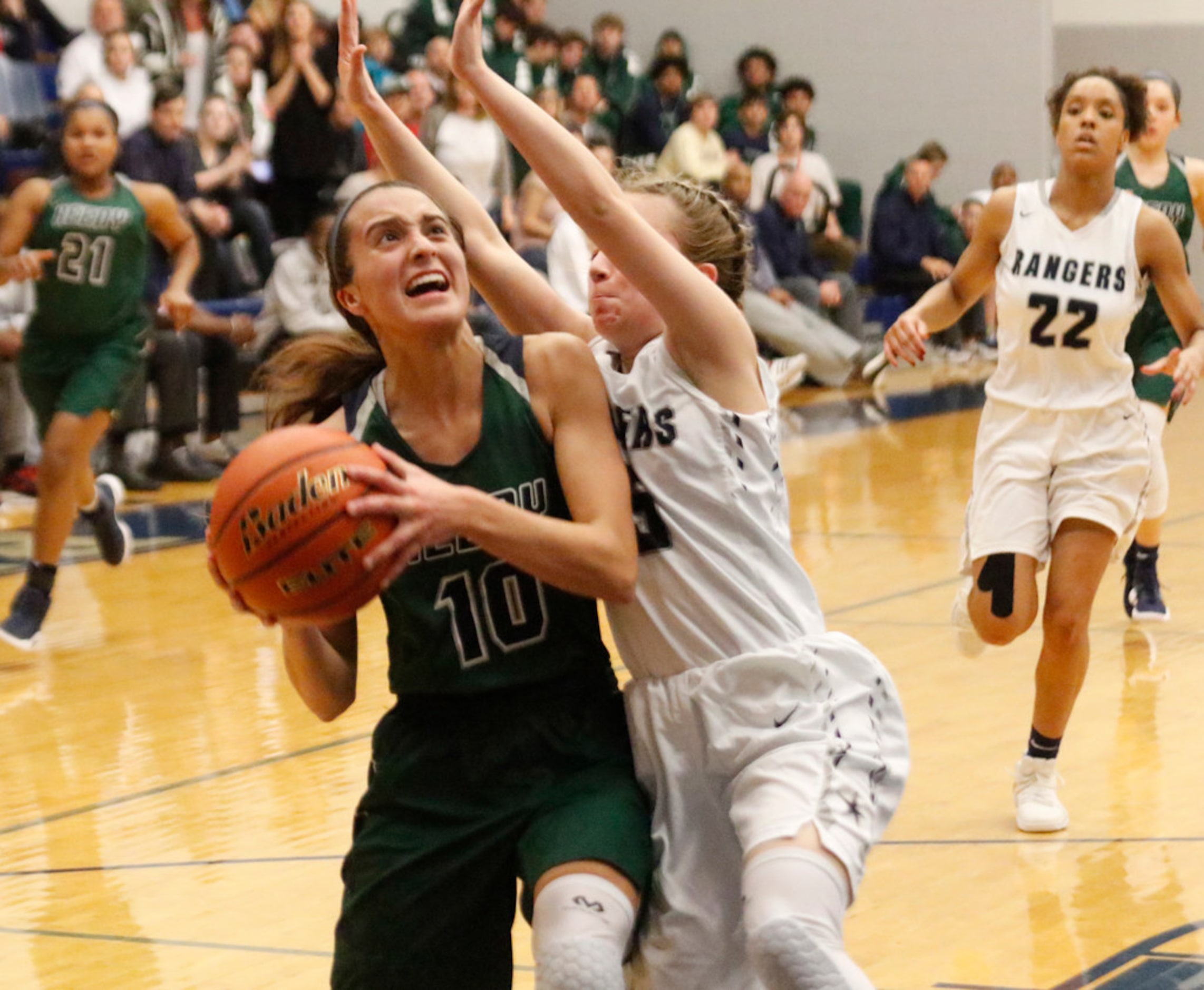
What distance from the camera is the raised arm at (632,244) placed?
2754mm

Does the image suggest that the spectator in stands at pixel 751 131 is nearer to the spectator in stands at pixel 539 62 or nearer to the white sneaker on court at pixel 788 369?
A: the spectator in stands at pixel 539 62

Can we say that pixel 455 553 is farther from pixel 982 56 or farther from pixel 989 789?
pixel 982 56

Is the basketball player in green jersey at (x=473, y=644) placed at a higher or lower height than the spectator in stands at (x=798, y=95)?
higher

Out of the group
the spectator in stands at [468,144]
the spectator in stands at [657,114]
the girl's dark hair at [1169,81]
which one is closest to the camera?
the girl's dark hair at [1169,81]

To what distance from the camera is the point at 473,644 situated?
2803 millimetres

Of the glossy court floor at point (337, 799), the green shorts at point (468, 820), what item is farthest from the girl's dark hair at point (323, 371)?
the glossy court floor at point (337, 799)

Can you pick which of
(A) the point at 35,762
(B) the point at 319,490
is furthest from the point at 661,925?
(A) the point at 35,762

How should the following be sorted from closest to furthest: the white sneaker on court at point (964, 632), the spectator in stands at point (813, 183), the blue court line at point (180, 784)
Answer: the blue court line at point (180, 784)
the white sneaker on court at point (964, 632)
the spectator in stands at point (813, 183)

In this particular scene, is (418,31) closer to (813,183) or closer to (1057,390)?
(813,183)

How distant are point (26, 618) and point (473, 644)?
4.29 meters

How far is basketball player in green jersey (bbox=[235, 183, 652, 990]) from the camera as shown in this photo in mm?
2748

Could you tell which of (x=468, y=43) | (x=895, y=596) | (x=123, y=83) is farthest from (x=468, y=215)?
(x=123, y=83)

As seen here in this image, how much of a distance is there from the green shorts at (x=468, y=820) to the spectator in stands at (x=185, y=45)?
988 cm

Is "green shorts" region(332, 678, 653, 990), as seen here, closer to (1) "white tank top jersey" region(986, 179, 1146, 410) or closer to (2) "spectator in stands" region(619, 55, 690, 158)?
(1) "white tank top jersey" region(986, 179, 1146, 410)
